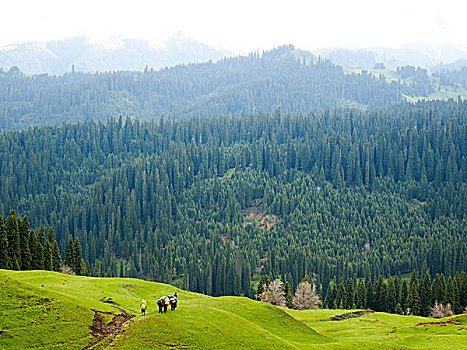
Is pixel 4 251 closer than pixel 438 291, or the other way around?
pixel 4 251

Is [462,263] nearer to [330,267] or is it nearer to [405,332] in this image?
[330,267]

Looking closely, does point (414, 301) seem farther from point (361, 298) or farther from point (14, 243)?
point (14, 243)

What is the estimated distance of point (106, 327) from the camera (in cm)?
5603

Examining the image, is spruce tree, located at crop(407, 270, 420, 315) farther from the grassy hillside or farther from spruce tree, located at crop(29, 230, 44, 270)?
spruce tree, located at crop(29, 230, 44, 270)

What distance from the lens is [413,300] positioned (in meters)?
142

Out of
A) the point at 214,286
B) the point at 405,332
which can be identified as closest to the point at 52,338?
the point at 405,332

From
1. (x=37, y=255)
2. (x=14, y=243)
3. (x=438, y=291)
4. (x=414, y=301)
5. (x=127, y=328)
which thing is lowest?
(x=414, y=301)

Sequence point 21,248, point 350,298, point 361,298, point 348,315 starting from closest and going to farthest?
1. point 348,315
2. point 21,248
3. point 350,298
4. point 361,298

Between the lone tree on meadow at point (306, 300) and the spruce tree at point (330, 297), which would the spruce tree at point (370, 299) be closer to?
the spruce tree at point (330, 297)

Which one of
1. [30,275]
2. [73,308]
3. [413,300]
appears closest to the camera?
[73,308]

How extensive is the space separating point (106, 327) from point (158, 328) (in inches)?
251

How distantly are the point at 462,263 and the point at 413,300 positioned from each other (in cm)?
6228

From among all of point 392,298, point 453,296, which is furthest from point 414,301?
point 453,296

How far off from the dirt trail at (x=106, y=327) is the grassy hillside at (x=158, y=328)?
0.33 feet
